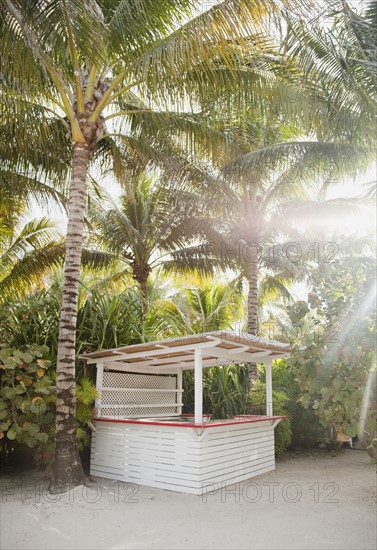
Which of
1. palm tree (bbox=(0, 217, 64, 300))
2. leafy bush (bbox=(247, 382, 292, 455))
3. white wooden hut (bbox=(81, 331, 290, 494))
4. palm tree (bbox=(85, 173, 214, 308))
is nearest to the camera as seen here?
white wooden hut (bbox=(81, 331, 290, 494))

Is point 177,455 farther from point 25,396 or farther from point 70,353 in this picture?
point 25,396

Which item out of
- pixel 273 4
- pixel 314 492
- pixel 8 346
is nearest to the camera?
pixel 273 4

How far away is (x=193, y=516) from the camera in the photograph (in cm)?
637

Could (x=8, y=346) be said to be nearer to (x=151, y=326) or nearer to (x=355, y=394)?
(x=151, y=326)

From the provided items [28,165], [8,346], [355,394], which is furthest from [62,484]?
[28,165]

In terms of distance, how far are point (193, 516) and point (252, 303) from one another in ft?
23.4

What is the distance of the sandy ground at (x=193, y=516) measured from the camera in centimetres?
541

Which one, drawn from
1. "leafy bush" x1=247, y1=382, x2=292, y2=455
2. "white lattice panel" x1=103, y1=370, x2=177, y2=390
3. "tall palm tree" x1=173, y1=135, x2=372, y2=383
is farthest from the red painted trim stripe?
"tall palm tree" x1=173, y1=135, x2=372, y2=383

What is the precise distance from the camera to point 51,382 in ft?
26.3

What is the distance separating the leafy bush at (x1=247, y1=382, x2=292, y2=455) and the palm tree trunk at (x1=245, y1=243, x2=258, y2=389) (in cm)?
55

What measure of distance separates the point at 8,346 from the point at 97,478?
2.83m

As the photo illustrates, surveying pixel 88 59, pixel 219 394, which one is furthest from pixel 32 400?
pixel 88 59

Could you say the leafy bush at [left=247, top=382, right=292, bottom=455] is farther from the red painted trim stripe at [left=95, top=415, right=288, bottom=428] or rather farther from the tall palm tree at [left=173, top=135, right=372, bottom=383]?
the red painted trim stripe at [left=95, top=415, right=288, bottom=428]

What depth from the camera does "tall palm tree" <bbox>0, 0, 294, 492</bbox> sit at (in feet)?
23.5
